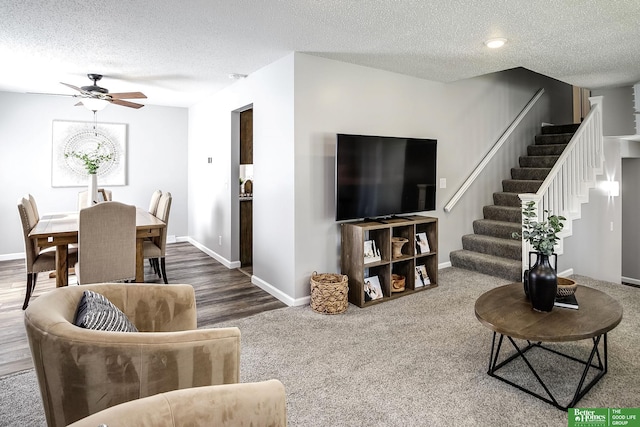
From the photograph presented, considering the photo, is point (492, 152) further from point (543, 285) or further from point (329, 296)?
point (543, 285)

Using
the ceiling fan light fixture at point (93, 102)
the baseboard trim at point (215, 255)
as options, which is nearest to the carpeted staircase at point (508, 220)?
the baseboard trim at point (215, 255)

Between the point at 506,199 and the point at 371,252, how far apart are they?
8.70 feet

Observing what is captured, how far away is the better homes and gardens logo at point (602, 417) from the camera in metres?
1.93

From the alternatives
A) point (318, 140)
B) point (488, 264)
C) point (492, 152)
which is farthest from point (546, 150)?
point (318, 140)

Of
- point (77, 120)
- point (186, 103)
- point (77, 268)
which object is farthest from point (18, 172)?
point (77, 268)

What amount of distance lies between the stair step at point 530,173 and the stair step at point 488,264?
158 cm

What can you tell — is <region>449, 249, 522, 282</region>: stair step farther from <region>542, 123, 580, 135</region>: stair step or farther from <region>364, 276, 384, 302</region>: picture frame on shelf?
<region>542, 123, 580, 135</region>: stair step

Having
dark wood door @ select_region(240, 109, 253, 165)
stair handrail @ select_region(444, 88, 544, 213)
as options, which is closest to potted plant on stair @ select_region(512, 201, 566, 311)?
stair handrail @ select_region(444, 88, 544, 213)

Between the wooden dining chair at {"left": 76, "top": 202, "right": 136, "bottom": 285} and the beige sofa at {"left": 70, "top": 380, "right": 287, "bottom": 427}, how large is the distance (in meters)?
2.82

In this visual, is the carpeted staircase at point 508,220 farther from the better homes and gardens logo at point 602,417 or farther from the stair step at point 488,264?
the better homes and gardens logo at point 602,417

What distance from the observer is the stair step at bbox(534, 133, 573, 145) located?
229 inches

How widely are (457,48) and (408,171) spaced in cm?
124

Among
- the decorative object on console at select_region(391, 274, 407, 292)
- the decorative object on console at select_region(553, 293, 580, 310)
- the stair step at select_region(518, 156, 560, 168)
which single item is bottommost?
the decorative object on console at select_region(391, 274, 407, 292)

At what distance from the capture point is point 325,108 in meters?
3.70
